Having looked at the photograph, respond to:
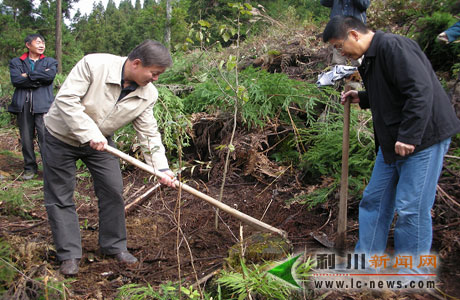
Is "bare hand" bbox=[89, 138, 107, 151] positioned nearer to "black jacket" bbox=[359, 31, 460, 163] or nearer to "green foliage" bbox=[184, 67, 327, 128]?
"black jacket" bbox=[359, 31, 460, 163]

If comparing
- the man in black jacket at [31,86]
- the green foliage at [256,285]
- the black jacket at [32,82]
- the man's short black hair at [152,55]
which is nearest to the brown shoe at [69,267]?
the green foliage at [256,285]

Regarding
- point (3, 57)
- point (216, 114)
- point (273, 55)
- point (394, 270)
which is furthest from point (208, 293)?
point (3, 57)

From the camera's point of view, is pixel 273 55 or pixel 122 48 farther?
pixel 122 48

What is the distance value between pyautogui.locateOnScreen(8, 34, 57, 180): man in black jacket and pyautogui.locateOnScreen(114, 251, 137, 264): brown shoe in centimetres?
307

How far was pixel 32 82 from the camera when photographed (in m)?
5.60

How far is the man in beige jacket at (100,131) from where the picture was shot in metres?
2.77

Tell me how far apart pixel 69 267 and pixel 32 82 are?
364 centimetres

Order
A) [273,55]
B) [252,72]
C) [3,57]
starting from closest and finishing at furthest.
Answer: [252,72] → [273,55] → [3,57]

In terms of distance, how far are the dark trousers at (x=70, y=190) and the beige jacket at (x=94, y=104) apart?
13cm

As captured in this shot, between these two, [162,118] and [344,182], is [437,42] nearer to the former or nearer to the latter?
[344,182]

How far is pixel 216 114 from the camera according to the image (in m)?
5.55

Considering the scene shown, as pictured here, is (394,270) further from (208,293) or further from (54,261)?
(54,261)

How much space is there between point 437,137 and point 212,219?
8.15 ft

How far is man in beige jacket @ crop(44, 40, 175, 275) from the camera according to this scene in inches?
109
